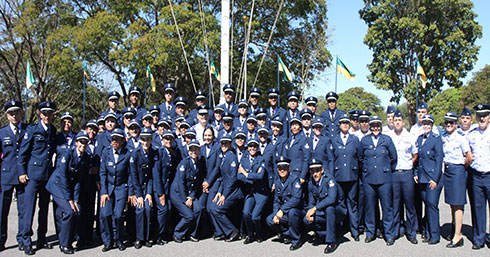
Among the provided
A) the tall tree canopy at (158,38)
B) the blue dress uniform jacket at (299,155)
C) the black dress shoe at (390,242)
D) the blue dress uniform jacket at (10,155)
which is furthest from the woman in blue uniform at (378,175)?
the tall tree canopy at (158,38)

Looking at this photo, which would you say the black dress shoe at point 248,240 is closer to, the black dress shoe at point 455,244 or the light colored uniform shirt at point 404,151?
the light colored uniform shirt at point 404,151

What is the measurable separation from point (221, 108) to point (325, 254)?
3912mm

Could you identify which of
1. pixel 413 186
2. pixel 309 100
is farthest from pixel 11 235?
pixel 413 186

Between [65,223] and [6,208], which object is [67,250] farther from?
[6,208]

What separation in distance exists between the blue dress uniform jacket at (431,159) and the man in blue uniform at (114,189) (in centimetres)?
476

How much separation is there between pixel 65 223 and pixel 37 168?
3.19 ft

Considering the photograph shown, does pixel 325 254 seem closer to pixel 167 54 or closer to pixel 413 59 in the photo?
pixel 167 54

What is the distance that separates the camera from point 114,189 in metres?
6.32

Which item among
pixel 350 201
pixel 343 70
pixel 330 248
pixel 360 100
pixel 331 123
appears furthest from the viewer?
pixel 360 100

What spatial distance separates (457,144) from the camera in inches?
255

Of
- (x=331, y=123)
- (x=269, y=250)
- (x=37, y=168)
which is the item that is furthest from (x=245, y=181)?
(x=37, y=168)

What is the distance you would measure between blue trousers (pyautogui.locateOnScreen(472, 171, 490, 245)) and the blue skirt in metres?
0.18

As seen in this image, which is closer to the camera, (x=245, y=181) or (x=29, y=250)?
(x=29, y=250)

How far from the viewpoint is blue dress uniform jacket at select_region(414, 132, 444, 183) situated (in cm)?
652
